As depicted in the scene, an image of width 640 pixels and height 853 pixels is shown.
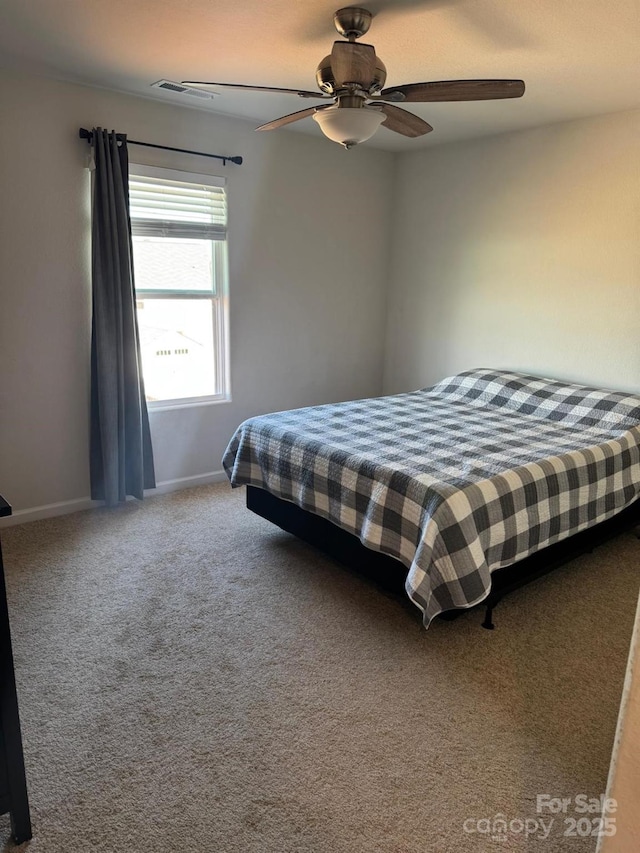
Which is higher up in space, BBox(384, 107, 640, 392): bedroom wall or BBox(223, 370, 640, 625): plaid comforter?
BBox(384, 107, 640, 392): bedroom wall

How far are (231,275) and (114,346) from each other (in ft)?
3.34

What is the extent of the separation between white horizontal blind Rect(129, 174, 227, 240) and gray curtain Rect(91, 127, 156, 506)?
0.17 meters

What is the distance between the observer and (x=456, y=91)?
83.6 inches

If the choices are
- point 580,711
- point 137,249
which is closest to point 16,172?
point 137,249

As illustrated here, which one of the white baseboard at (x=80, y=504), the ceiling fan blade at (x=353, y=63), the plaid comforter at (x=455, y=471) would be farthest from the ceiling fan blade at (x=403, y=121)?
the white baseboard at (x=80, y=504)

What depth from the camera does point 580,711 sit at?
2.02 meters

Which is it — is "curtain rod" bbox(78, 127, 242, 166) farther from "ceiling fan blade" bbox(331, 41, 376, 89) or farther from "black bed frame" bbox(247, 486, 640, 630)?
"black bed frame" bbox(247, 486, 640, 630)

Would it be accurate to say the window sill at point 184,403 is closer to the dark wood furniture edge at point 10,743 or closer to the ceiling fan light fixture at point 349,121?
the ceiling fan light fixture at point 349,121

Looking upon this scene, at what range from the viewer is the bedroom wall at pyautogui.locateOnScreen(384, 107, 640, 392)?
11.6ft

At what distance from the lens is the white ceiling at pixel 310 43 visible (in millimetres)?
2158

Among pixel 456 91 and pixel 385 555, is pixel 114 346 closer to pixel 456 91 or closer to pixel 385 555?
pixel 385 555

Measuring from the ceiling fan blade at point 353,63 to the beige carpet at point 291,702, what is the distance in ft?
7.11

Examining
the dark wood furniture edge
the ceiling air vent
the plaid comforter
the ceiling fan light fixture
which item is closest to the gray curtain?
the ceiling air vent

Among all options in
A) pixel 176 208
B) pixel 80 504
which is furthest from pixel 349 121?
pixel 80 504
